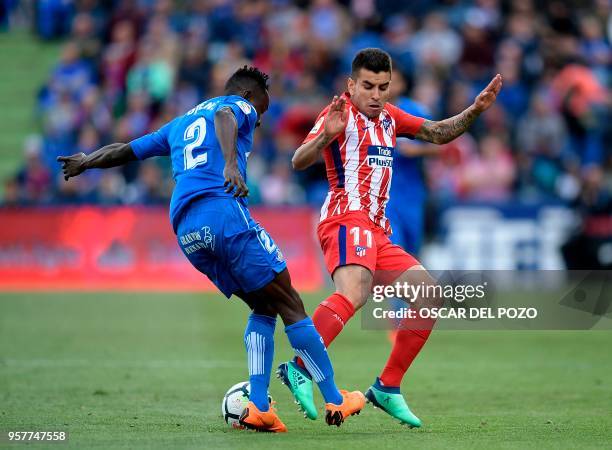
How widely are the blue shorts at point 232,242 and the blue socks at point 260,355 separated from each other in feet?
0.90

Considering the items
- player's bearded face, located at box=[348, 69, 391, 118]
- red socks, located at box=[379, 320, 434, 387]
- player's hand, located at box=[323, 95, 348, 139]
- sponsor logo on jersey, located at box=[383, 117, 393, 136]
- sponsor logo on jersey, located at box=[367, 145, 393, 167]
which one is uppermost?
player's bearded face, located at box=[348, 69, 391, 118]

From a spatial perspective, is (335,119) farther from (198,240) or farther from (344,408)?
(344,408)

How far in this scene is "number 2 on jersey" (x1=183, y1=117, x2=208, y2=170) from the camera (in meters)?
7.60

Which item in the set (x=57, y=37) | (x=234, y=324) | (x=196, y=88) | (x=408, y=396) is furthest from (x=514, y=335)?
(x=57, y=37)

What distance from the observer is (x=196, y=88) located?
878 inches

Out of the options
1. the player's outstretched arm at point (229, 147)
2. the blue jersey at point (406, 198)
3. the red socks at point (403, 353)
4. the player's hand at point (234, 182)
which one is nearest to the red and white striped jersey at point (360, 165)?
the red socks at point (403, 353)

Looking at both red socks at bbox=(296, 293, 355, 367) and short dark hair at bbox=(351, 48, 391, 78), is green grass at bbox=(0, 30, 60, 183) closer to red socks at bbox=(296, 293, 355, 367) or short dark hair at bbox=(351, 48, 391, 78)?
short dark hair at bbox=(351, 48, 391, 78)

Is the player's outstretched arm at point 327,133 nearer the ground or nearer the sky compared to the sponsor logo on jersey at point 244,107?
nearer the ground

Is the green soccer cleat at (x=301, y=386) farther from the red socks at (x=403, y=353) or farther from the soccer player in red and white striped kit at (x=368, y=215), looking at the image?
the red socks at (x=403, y=353)

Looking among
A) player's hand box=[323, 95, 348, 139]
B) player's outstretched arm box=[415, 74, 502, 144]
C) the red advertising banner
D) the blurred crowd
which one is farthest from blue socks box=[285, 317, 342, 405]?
the blurred crowd

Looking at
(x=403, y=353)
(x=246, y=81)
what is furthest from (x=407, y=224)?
(x=246, y=81)

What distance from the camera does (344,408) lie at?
7488mm

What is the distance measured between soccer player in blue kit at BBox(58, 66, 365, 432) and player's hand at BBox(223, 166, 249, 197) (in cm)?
11

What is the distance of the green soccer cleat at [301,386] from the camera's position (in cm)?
755
